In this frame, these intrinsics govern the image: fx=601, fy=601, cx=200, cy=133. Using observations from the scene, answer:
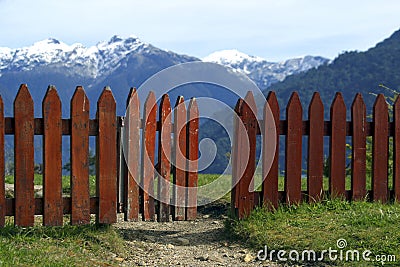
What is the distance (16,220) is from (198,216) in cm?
297

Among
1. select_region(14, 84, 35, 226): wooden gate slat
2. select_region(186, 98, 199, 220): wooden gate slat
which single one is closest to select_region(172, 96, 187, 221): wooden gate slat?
select_region(186, 98, 199, 220): wooden gate slat

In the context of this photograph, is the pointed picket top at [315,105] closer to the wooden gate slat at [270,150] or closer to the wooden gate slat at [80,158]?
the wooden gate slat at [270,150]

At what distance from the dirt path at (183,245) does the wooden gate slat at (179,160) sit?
31 cm

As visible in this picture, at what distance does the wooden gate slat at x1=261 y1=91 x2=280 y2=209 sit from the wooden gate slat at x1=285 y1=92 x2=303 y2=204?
0.16m

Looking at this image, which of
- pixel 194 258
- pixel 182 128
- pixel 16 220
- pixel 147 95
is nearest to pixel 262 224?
pixel 194 258

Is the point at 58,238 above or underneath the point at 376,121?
underneath

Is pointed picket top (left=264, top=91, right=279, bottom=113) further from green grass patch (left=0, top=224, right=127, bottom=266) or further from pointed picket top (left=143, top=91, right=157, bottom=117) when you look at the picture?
green grass patch (left=0, top=224, right=127, bottom=266)

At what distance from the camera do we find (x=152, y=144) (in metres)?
7.51

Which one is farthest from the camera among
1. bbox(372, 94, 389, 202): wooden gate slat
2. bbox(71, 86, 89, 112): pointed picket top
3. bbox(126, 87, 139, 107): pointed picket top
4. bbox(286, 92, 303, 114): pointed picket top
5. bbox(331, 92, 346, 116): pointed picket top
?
bbox(372, 94, 389, 202): wooden gate slat

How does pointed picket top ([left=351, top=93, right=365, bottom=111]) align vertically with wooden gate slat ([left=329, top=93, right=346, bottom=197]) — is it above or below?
above

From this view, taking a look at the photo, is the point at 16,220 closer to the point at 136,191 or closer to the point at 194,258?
the point at 136,191

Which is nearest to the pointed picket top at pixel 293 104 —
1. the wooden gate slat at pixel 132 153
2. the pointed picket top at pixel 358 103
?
the pointed picket top at pixel 358 103

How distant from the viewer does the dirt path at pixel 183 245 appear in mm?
6164

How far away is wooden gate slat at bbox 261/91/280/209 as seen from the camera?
7.40 m
